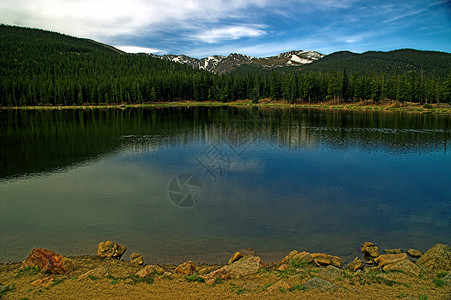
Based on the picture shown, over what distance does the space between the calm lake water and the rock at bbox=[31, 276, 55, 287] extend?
12.4 ft

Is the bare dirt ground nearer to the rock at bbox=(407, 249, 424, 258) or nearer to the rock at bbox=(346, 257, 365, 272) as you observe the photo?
the rock at bbox=(346, 257, 365, 272)

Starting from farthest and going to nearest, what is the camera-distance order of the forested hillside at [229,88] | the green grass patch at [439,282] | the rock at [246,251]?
1. the forested hillside at [229,88]
2. the rock at [246,251]
3. the green grass patch at [439,282]

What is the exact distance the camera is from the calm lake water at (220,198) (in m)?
15.3

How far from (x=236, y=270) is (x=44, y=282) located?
6.76 m

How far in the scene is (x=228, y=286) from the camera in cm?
1009

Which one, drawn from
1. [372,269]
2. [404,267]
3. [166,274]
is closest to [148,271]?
[166,274]

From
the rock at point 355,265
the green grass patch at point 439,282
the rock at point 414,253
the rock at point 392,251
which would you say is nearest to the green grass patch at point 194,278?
the rock at point 355,265

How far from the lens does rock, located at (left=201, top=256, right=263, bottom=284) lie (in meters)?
10.8

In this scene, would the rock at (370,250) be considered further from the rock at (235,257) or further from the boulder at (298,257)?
the rock at (235,257)

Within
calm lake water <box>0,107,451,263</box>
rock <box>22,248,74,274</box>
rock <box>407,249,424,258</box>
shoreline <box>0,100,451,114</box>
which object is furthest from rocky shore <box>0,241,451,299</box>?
shoreline <box>0,100,451,114</box>

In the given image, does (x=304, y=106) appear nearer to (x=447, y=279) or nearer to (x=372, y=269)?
(x=372, y=269)

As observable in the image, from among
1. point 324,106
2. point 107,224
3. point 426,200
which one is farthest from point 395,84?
point 107,224

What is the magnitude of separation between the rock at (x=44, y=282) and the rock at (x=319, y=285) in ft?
28.7

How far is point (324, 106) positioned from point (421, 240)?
A: 349 ft
